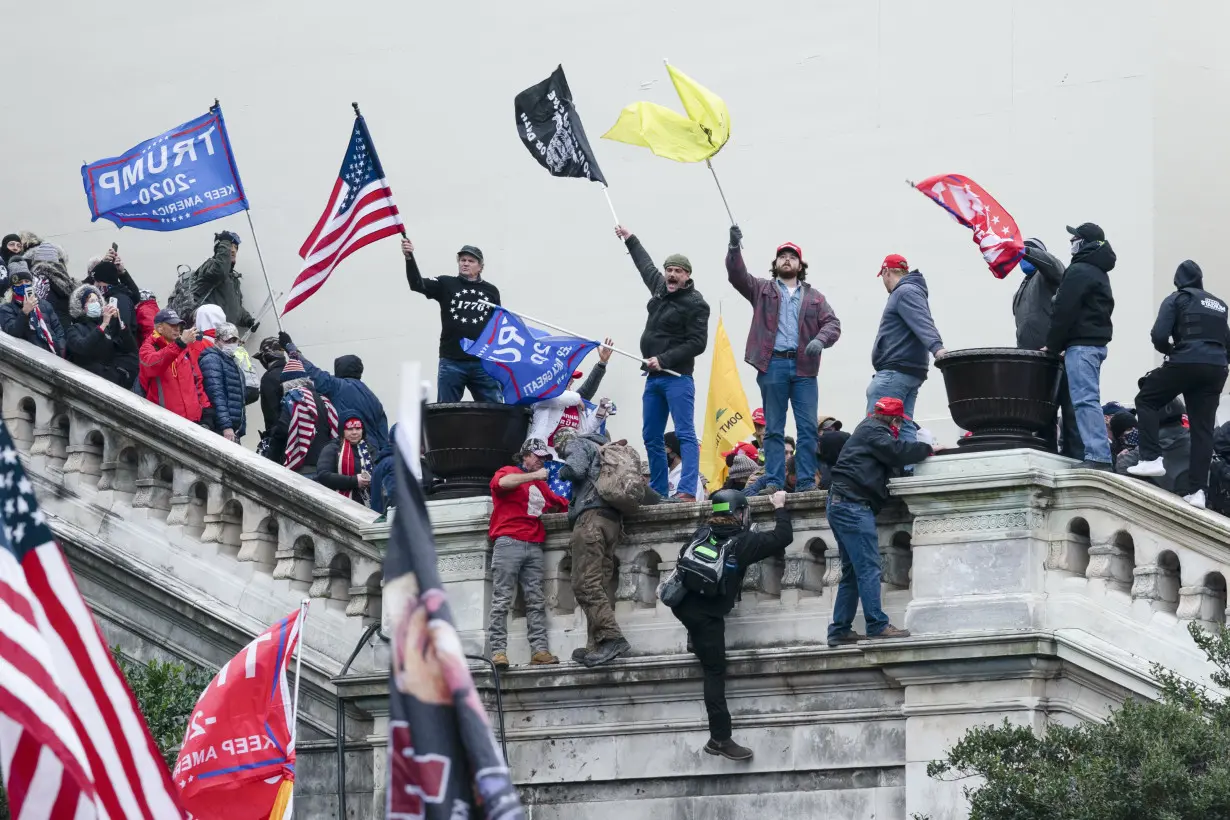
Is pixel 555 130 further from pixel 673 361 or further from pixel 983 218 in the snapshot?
pixel 983 218

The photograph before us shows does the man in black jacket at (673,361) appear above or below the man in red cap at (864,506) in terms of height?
above

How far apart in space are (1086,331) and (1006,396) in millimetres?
547

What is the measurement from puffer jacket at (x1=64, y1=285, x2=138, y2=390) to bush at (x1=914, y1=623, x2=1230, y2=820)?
25.9ft

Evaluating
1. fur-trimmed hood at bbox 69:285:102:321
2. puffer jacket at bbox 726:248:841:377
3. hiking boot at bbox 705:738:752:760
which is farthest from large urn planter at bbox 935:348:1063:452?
fur-trimmed hood at bbox 69:285:102:321

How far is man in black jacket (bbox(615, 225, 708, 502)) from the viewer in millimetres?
14367

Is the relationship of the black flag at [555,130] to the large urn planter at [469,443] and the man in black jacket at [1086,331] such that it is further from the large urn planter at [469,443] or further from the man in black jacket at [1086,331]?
the man in black jacket at [1086,331]

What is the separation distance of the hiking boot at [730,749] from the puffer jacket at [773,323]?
7.55 feet

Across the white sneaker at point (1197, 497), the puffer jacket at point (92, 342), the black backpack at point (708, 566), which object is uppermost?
the puffer jacket at point (92, 342)

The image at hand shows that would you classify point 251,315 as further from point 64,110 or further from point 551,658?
point 551,658

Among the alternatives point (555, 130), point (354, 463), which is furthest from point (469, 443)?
point (555, 130)

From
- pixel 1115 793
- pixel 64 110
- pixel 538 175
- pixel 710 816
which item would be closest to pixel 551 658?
pixel 710 816

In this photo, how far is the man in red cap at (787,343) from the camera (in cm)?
1392

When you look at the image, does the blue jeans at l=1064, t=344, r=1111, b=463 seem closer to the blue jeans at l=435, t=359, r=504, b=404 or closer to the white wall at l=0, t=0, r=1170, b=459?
the blue jeans at l=435, t=359, r=504, b=404

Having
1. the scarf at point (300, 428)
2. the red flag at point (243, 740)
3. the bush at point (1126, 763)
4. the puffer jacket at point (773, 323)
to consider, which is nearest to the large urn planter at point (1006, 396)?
the puffer jacket at point (773, 323)
